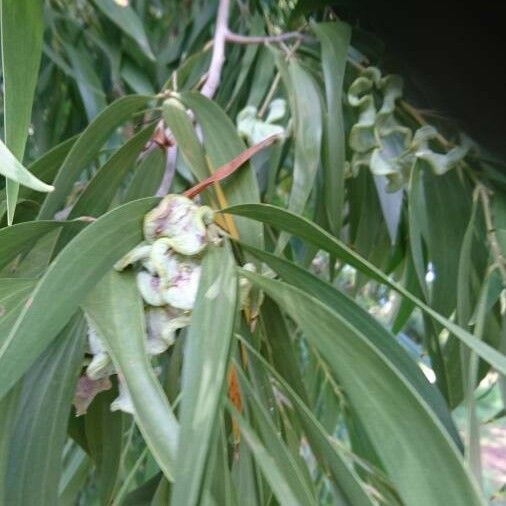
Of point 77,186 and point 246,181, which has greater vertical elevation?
point 77,186

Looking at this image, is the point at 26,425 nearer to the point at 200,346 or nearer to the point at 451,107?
the point at 200,346

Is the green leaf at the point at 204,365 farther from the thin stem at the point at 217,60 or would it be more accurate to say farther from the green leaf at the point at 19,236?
the thin stem at the point at 217,60

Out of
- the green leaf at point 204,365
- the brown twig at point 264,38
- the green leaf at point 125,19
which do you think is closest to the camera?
the green leaf at point 204,365

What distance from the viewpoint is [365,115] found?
1.77ft

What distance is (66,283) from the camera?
331 millimetres

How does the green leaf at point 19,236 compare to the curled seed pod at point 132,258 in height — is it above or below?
above

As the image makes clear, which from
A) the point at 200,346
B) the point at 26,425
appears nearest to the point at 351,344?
the point at 200,346

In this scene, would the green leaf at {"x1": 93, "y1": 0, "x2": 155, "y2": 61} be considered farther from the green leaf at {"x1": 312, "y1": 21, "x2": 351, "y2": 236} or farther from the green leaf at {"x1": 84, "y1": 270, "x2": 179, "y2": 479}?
the green leaf at {"x1": 84, "y1": 270, "x2": 179, "y2": 479}

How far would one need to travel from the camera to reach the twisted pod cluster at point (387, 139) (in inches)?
20.2

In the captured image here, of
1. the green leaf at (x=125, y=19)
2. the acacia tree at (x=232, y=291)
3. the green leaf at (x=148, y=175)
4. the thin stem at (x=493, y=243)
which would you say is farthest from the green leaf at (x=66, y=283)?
the green leaf at (x=125, y=19)

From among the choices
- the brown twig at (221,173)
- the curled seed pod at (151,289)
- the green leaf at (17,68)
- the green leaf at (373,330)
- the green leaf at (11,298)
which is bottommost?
the green leaf at (373,330)

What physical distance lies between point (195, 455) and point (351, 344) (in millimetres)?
95

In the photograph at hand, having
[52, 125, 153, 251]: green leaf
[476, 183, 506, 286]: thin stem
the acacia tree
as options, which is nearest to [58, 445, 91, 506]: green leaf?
the acacia tree

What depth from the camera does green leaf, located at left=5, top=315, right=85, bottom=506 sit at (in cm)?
38
